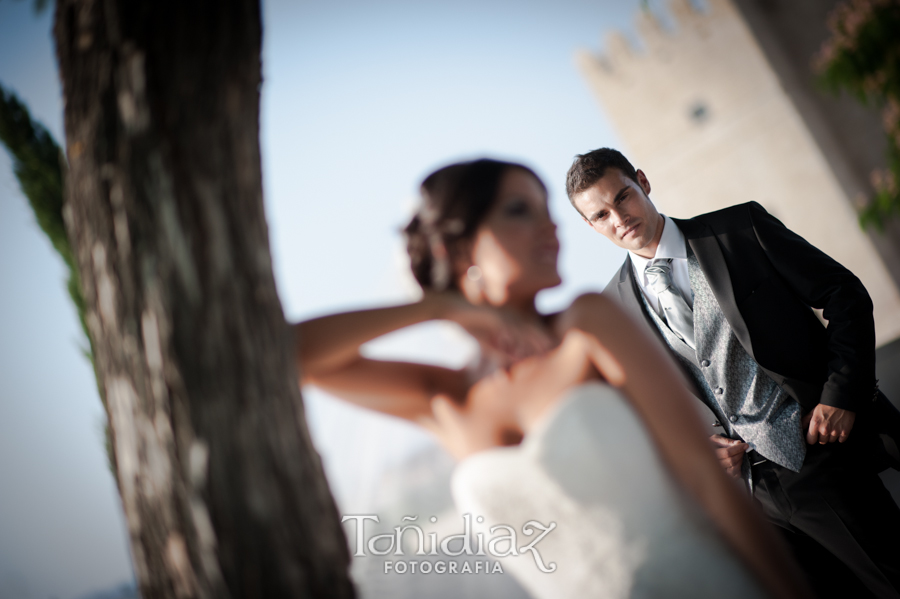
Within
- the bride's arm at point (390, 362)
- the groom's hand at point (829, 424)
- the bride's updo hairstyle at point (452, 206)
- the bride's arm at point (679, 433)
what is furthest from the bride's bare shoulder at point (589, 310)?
the groom's hand at point (829, 424)

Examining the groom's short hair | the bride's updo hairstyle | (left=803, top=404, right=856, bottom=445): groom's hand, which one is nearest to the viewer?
the bride's updo hairstyle

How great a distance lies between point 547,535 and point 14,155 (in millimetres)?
2981

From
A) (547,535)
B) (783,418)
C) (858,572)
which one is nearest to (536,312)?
(547,535)

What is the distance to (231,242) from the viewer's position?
3.22 ft

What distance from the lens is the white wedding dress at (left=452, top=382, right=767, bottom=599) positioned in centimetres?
123

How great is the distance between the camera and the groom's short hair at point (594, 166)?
181cm

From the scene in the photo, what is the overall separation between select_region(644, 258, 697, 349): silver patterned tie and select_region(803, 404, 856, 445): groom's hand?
17.8 inches

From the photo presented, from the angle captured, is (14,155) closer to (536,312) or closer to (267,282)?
(267,282)

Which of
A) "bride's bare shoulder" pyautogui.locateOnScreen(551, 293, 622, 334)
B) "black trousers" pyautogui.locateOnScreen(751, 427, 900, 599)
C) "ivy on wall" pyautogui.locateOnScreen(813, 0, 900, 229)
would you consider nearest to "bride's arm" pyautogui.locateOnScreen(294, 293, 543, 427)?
"bride's bare shoulder" pyautogui.locateOnScreen(551, 293, 622, 334)

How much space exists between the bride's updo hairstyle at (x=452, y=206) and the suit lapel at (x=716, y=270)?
836 millimetres

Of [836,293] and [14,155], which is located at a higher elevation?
[14,155]

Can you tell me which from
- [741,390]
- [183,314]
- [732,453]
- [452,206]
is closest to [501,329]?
[452,206]

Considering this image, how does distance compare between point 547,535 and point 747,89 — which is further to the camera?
point 747,89

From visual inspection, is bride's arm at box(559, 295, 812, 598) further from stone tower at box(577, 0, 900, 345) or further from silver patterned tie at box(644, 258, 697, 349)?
stone tower at box(577, 0, 900, 345)
